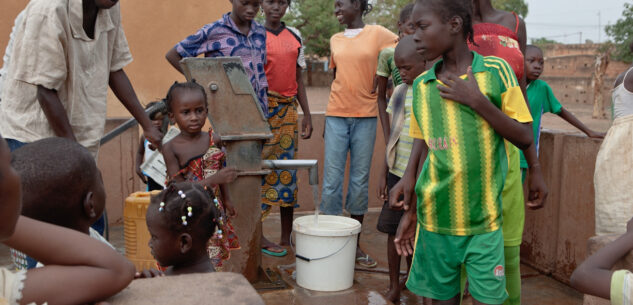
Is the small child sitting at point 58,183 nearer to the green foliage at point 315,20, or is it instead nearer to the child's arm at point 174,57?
the child's arm at point 174,57

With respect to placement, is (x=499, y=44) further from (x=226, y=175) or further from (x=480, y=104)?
(x=226, y=175)

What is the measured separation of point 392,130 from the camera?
135 inches

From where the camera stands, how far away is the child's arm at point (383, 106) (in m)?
3.88

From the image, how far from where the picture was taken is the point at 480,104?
7.00ft

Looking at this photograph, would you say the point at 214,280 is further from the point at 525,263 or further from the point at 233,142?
the point at 525,263

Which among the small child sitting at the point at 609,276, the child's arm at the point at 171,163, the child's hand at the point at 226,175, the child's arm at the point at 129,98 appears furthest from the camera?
the child's hand at the point at 226,175

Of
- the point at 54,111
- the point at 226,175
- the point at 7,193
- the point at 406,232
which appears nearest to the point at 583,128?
the point at 406,232

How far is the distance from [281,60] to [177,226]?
2268 millimetres

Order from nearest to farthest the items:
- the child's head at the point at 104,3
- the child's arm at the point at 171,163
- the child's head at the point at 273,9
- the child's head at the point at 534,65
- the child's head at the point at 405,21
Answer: the child's head at the point at 104,3
the child's arm at the point at 171,163
the child's head at the point at 405,21
the child's head at the point at 534,65
the child's head at the point at 273,9

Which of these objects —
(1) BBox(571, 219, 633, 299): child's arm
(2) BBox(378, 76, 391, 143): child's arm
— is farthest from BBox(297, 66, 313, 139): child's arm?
(1) BBox(571, 219, 633, 299): child's arm

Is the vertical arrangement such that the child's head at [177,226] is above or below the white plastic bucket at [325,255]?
above

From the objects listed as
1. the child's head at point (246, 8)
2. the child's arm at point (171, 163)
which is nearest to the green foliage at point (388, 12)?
the child's head at point (246, 8)

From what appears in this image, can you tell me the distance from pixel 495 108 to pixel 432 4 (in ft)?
1.48

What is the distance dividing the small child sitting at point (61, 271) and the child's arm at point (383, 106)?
9.20 ft
